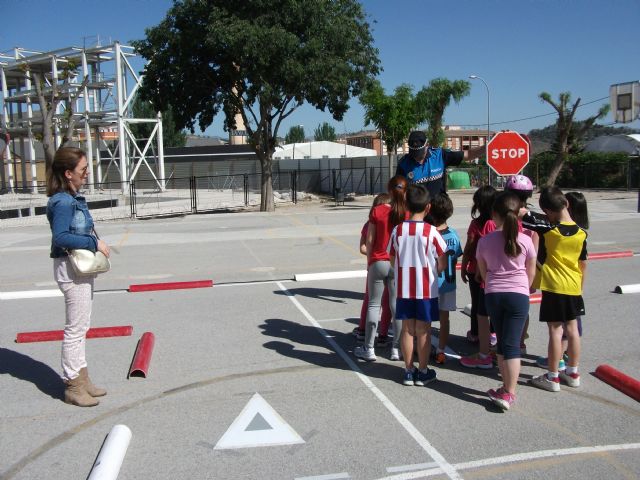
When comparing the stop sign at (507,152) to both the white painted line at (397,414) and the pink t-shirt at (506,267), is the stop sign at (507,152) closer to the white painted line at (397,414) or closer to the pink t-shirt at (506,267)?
the white painted line at (397,414)

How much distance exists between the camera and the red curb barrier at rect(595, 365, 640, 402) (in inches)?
187

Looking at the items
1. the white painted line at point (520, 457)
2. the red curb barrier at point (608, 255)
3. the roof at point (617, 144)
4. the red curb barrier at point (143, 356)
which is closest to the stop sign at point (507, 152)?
the red curb barrier at point (608, 255)

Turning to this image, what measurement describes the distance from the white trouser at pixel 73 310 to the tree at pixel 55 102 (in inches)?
1149

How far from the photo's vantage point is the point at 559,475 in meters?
3.61

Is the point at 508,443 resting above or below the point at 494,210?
below

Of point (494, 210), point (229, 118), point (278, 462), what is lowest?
point (278, 462)

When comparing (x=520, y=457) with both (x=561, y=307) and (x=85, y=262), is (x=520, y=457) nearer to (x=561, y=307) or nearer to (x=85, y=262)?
(x=561, y=307)

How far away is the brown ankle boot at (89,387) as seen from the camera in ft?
15.9

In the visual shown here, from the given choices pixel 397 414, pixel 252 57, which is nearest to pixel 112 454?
pixel 397 414

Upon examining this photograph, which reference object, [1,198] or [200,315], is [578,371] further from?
[1,198]

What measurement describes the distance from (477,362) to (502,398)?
0.97m

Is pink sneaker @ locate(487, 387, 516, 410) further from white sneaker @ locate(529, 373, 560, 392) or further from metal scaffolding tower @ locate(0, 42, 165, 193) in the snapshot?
metal scaffolding tower @ locate(0, 42, 165, 193)

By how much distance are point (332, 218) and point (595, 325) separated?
50.3 feet

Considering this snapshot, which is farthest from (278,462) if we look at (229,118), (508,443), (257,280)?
(229,118)
